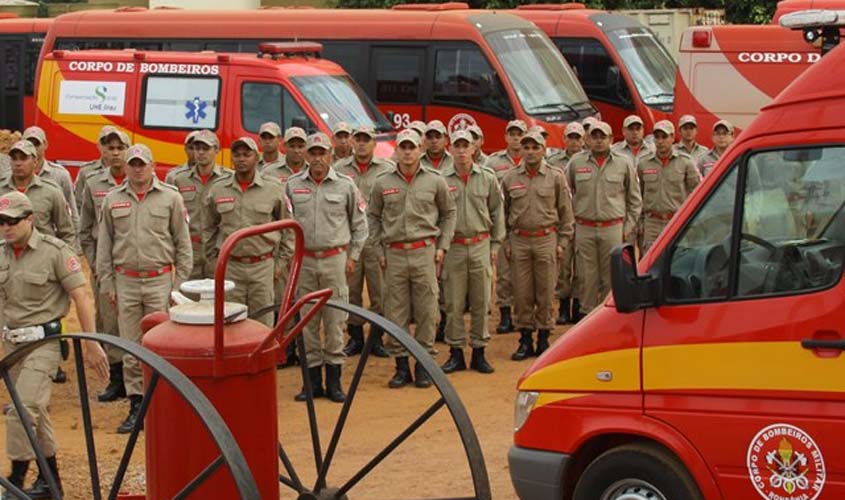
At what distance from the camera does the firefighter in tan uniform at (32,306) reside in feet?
30.7

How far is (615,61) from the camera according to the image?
21.6 meters

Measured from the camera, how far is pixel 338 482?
394 inches

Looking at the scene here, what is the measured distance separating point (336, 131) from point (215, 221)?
111 inches

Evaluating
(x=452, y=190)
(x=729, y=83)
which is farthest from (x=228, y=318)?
(x=729, y=83)

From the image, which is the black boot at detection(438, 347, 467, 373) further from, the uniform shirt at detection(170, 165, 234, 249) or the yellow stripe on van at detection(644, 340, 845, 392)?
the yellow stripe on van at detection(644, 340, 845, 392)

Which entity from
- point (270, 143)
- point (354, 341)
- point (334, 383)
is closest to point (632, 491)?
point (334, 383)

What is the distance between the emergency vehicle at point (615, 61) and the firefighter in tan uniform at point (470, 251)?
8227 millimetres

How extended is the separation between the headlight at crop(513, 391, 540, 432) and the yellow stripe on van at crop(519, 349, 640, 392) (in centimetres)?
3

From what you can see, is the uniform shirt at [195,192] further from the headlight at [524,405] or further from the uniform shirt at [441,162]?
the headlight at [524,405]

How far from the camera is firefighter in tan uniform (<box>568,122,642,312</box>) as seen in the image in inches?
575

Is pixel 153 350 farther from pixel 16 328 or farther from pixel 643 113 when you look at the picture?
pixel 643 113

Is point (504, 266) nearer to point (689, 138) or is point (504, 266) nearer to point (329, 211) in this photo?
point (689, 138)

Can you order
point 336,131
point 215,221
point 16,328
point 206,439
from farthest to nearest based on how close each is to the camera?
point 336,131, point 215,221, point 16,328, point 206,439

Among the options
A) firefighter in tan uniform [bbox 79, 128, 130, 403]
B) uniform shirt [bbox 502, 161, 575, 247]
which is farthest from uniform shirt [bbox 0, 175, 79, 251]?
uniform shirt [bbox 502, 161, 575, 247]
